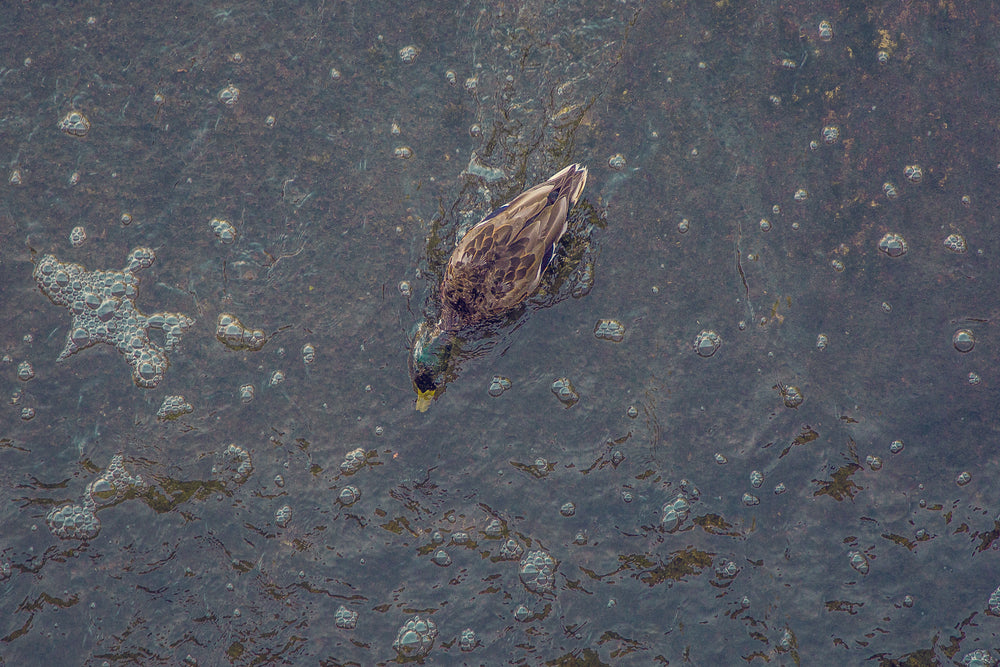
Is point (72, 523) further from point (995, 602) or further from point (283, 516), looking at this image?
point (995, 602)

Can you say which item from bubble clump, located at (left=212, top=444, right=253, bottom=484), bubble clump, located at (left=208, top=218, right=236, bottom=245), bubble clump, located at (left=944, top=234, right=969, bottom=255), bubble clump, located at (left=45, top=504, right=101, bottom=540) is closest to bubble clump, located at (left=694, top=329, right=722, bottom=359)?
bubble clump, located at (left=944, top=234, right=969, bottom=255)

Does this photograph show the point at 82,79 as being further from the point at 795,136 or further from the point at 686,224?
the point at 795,136

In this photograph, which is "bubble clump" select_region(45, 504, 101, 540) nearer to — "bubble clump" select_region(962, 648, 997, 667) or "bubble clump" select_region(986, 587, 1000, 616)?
"bubble clump" select_region(962, 648, 997, 667)

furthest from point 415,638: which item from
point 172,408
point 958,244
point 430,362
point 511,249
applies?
point 958,244

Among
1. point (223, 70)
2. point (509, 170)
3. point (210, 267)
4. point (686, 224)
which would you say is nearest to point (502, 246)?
point (509, 170)

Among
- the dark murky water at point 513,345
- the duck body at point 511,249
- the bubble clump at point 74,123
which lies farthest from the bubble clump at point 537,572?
the bubble clump at point 74,123

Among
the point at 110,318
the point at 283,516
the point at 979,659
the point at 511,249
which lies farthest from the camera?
the point at 110,318

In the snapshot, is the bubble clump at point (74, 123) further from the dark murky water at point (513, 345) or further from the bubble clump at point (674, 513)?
the bubble clump at point (674, 513)
